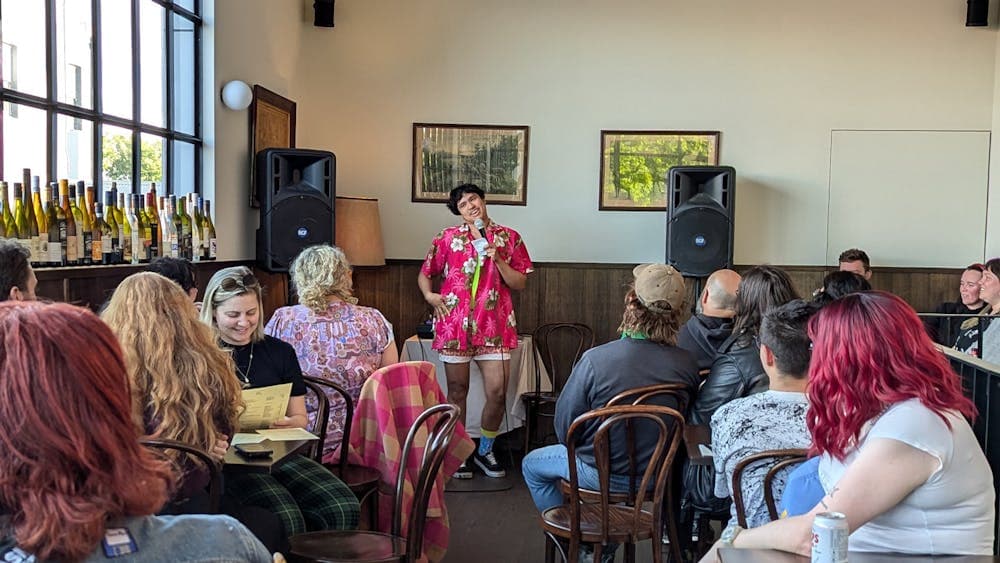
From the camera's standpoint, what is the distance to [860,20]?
263 inches

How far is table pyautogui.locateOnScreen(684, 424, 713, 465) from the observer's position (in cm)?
286

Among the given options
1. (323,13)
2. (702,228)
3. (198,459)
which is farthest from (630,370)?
(323,13)

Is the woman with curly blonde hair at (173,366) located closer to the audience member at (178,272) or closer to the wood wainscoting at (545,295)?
the audience member at (178,272)

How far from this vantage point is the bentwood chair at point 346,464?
355cm

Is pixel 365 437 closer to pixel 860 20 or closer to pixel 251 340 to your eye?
pixel 251 340

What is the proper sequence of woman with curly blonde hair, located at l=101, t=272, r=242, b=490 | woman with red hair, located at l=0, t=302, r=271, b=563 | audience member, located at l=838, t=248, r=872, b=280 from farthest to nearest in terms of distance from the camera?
1. audience member, located at l=838, t=248, r=872, b=280
2. woman with curly blonde hair, located at l=101, t=272, r=242, b=490
3. woman with red hair, located at l=0, t=302, r=271, b=563

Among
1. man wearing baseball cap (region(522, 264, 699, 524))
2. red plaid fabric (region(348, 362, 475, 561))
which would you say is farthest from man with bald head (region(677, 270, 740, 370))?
red plaid fabric (region(348, 362, 475, 561))

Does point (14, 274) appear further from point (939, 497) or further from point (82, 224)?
point (939, 497)

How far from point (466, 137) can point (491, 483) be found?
251 cm

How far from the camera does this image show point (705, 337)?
400cm

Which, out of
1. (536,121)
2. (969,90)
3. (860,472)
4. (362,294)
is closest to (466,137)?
(536,121)

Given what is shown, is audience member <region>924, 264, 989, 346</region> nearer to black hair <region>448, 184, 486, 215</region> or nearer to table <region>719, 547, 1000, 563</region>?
black hair <region>448, 184, 486, 215</region>

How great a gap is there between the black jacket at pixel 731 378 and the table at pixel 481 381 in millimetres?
2424

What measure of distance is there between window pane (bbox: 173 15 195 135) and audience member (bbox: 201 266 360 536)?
2.19 meters
